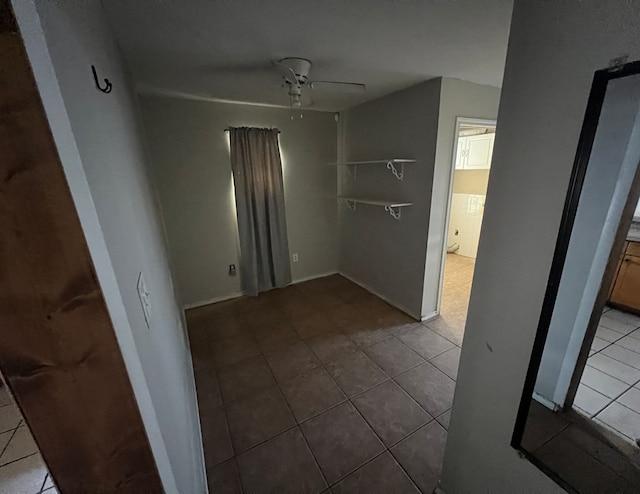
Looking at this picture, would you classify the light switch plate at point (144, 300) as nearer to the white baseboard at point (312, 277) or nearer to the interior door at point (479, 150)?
the white baseboard at point (312, 277)

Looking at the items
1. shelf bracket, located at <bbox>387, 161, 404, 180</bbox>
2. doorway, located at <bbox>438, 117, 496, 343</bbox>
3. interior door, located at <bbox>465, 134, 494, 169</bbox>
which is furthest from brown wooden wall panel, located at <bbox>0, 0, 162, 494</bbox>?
interior door, located at <bbox>465, 134, 494, 169</bbox>

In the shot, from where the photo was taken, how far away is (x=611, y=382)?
0.93 m

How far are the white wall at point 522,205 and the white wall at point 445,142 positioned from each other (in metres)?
1.52

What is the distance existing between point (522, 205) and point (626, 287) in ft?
2.40

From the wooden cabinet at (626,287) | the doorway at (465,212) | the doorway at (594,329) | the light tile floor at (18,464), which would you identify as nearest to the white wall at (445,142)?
the doorway at (465,212)

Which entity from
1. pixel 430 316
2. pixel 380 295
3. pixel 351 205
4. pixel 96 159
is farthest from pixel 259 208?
pixel 96 159

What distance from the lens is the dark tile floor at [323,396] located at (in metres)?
1.42

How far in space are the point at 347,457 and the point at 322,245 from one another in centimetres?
265

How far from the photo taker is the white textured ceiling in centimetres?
117

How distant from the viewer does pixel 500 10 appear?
1.19m

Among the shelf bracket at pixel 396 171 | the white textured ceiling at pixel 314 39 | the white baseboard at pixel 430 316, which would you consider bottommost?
the white baseboard at pixel 430 316

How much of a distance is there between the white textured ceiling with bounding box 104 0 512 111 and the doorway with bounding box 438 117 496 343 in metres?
1.76

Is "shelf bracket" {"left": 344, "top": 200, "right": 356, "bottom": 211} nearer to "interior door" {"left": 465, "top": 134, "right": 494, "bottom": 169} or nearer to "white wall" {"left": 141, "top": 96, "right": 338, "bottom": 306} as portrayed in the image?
"white wall" {"left": 141, "top": 96, "right": 338, "bottom": 306}

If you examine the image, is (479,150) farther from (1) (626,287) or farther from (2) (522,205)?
(2) (522,205)
